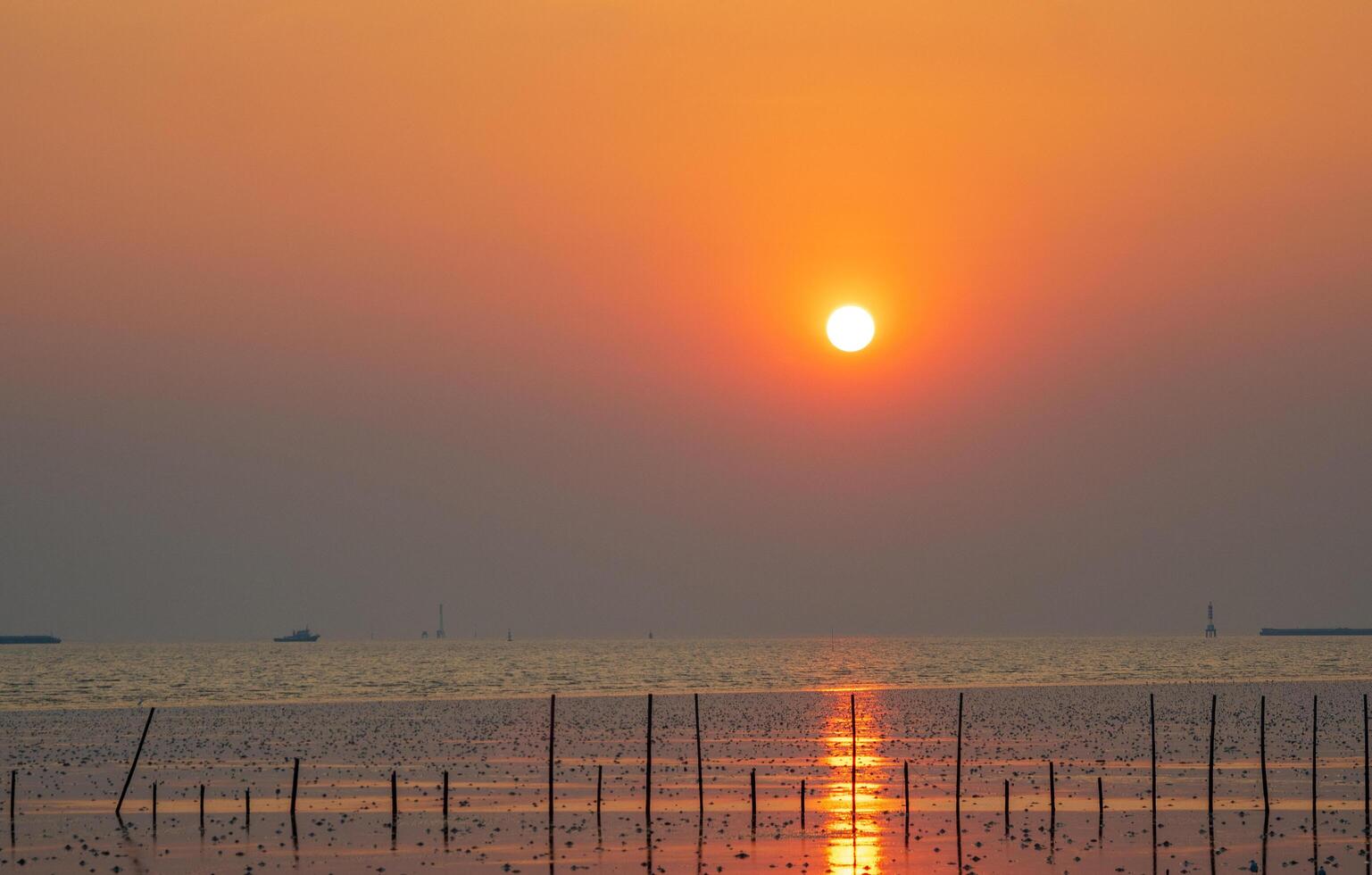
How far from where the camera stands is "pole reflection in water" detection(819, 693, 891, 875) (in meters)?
45.0

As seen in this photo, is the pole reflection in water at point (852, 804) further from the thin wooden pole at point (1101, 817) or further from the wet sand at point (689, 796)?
the thin wooden pole at point (1101, 817)

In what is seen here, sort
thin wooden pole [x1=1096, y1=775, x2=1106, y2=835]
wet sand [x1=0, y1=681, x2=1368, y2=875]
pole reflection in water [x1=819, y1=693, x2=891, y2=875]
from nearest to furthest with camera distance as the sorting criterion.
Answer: pole reflection in water [x1=819, y1=693, x2=891, y2=875] < wet sand [x1=0, y1=681, x2=1368, y2=875] < thin wooden pole [x1=1096, y1=775, x2=1106, y2=835]

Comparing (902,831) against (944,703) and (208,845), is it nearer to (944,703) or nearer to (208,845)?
(208,845)

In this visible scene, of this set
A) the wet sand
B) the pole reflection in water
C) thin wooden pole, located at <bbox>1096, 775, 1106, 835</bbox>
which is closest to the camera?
A: the pole reflection in water

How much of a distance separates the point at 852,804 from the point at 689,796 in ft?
22.5

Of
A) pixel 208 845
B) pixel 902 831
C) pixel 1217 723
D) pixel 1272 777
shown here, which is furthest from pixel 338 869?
pixel 1217 723

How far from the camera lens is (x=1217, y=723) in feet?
329

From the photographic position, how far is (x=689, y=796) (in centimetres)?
5975

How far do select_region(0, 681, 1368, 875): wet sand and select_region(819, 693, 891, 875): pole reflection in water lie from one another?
6.7 inches

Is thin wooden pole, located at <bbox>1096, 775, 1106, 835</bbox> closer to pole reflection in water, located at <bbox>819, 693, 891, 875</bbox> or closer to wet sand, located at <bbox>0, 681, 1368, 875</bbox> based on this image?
wet sand, located at <bbox>0, 681, 1368, 875</bbox>

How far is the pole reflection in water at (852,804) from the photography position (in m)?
45.0

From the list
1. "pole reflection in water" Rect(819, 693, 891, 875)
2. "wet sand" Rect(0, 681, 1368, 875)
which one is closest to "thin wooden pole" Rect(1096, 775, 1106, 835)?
"wet sand" Rect(0, 681, 1368, 875)

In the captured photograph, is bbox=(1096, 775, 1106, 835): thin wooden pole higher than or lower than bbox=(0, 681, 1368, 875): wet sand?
higher

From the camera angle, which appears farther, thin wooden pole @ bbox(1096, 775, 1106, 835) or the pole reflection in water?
thin wooden pole @ bbox(1096, 775, 1106, 835)
